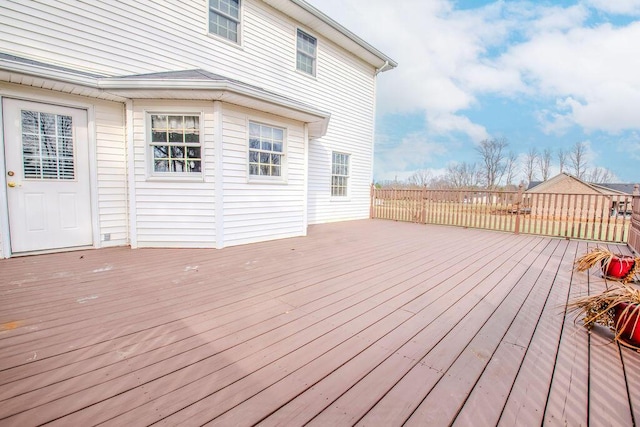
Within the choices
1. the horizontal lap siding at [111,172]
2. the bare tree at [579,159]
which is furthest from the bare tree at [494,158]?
the horizontal lap siding at [111,172]

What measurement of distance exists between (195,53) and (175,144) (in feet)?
7.61

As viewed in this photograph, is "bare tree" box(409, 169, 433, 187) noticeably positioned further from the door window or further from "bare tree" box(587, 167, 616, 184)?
the door window

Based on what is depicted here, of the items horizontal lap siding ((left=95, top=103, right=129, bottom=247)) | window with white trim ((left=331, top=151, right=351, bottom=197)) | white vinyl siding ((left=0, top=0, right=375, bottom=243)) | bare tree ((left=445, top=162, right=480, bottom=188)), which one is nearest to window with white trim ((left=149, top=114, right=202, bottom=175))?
white vinyl siding ((left=0, top=0, right=375, bottom=243))

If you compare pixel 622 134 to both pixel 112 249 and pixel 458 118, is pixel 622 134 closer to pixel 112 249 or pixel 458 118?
pixel 458 118

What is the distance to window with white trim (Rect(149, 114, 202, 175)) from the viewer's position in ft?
15.7

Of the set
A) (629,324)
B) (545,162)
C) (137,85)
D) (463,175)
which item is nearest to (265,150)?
(137,85)

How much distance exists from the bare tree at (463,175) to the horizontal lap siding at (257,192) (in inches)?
1228

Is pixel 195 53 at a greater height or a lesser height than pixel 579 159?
lesser

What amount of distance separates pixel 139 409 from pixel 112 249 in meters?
4.34

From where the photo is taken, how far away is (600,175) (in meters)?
34.3

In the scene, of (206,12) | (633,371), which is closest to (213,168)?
(206,12)

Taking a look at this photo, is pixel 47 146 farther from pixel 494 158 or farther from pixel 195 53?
pixel 494 158

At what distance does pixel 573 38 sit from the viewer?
20328 mm

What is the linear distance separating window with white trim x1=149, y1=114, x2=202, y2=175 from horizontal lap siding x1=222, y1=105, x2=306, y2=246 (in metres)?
0.51
